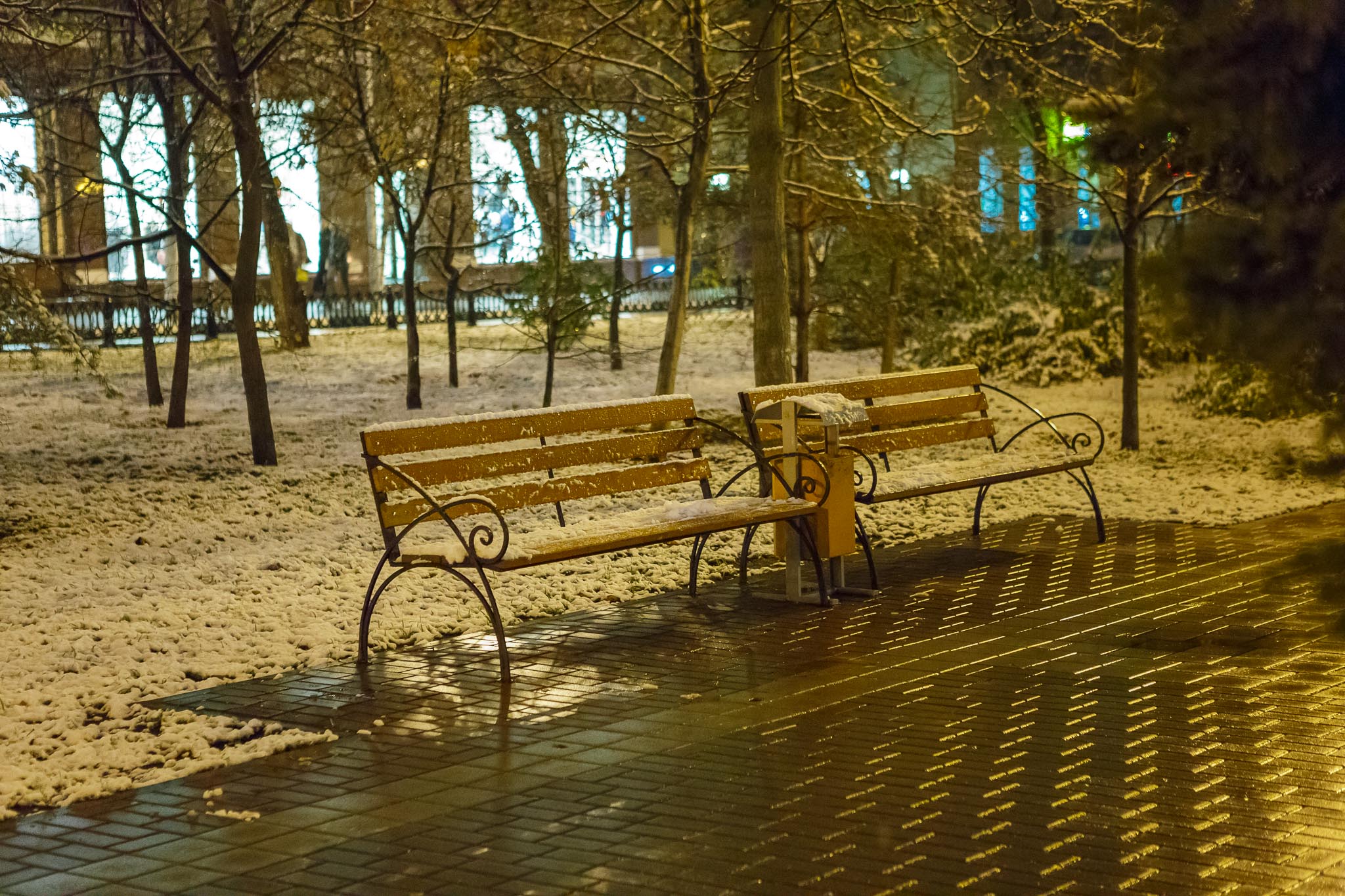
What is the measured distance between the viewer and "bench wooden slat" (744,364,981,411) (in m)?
8.45

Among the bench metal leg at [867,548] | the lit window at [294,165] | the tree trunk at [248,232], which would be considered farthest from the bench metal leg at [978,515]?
the lit window at [294,165]

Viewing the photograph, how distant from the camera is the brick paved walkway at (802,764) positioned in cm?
409

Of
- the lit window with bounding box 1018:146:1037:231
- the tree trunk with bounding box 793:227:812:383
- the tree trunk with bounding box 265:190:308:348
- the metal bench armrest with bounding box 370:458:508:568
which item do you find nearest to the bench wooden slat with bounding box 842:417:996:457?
the metal bench armrest with bounding box 370:458:508:568

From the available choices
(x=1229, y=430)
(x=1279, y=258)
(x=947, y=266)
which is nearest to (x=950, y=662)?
(x=1279, y=258)

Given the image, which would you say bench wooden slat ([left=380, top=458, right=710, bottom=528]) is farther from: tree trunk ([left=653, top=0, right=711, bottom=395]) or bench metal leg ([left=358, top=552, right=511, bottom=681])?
tree trunk ([left=653, top=0, right=711, bottom=395])

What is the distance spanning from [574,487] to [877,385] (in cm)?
251

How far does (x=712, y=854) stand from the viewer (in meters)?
4.21

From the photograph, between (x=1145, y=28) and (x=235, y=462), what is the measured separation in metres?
11.0

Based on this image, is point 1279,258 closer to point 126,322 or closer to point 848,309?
point 848,309

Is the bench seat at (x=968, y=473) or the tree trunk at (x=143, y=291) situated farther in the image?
the tree trunk at (x=143, y=291)

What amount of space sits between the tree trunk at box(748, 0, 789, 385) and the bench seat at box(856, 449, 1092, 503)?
2674mm

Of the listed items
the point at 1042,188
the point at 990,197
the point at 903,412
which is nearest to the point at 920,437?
the point at 903,412

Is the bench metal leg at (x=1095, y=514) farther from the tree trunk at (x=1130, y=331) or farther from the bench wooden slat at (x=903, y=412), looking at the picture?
the tree trunk at (x=1130, y=331)

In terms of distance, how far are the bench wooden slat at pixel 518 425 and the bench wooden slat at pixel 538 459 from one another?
79 millimetres
